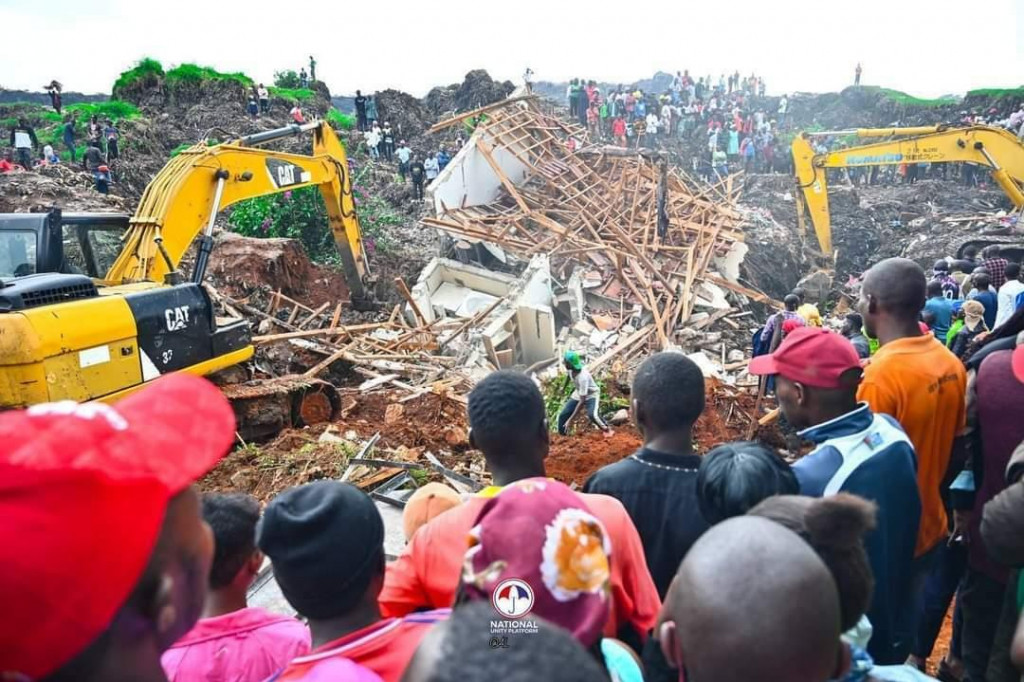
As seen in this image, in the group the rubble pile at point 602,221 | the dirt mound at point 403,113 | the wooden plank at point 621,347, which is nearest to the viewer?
the wooden plank at point 621,347

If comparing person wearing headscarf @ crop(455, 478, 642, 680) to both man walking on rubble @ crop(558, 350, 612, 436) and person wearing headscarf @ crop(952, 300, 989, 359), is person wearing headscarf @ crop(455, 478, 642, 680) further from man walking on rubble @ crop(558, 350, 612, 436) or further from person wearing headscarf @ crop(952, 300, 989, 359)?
person wearing headscarf @ crop(952, 300, 989, 359)

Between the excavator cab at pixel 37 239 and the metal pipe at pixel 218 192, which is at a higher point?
the metal pipe at pixel 218 192

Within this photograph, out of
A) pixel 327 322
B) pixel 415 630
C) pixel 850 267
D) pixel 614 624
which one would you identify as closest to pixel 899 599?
pixel 614 624

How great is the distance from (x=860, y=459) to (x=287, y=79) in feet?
107

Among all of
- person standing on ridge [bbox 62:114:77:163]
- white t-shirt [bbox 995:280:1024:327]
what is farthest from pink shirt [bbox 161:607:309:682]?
person standing on ridge [bbox 62:114:77:163]

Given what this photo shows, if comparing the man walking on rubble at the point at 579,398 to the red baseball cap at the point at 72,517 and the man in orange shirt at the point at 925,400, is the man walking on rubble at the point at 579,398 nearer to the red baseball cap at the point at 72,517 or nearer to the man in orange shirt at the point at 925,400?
the man in orange shirt at the point at 925,400

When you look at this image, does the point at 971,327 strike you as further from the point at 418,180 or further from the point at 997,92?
the point at 997,92

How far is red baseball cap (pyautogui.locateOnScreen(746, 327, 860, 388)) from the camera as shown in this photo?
8.75 ft

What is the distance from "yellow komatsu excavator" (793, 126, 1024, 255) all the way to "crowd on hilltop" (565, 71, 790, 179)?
30.8ft

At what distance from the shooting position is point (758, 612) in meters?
1.35

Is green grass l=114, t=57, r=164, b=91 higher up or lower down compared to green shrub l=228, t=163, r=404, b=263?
higher up

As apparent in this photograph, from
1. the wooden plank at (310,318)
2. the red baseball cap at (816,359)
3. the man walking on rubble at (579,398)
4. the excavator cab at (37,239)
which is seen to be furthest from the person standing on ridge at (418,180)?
the red baseball cap at (816,359)

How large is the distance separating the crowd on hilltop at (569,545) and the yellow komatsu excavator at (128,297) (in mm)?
4156

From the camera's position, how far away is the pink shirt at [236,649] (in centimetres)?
200
